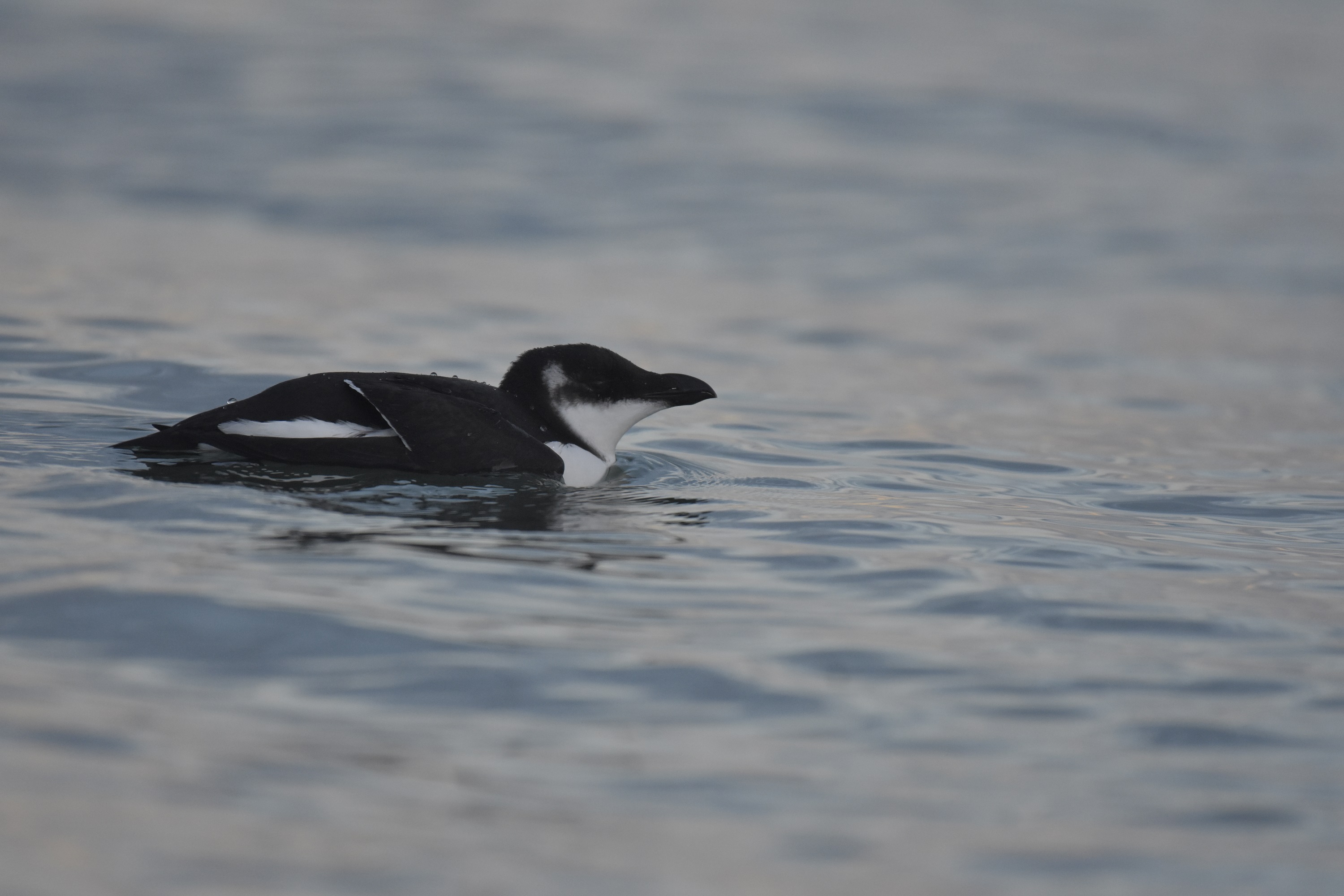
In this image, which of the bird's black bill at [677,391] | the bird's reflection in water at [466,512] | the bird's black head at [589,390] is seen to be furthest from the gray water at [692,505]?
the bird's black bill at [677,391]

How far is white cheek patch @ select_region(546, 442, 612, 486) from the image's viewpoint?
6.96 m

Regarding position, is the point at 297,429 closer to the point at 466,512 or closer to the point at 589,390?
the point at 466,512

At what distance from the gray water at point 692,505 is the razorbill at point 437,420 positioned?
6.0 inches

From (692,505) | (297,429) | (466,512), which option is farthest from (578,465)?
(297,429)

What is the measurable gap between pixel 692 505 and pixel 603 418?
619 mm

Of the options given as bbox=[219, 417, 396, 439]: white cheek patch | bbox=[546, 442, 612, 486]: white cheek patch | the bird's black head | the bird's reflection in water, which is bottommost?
the bird's reflection in water

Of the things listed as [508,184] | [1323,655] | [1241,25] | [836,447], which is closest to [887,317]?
[836,447]

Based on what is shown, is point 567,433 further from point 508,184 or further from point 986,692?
point 508,184

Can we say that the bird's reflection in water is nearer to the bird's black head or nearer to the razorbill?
the razorbill

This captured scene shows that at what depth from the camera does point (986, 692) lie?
15.3 ft

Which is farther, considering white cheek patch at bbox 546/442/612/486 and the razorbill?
white cheek patch at bbox 546/442/612/486

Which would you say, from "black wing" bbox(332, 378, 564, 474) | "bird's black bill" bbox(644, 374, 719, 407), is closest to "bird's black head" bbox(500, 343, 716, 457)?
"bird's black bill" bbox(644, 374, 719, 407)

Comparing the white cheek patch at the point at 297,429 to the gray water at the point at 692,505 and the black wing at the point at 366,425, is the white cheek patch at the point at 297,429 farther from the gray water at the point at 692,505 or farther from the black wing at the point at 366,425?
the gray water at the point at 692,505

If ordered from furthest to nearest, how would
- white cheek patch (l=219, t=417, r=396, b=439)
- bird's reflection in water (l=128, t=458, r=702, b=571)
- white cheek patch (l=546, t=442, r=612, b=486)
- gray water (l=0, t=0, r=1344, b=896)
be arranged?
white cheek patch (l=546, t=442, r=612, b=486) < white cheek patch (l=219, t=417, r=396, b=439) < bird's reflection in water (l=128, t=458, r=702, b=571) < gray water (l=0, t=0, r=1344, b=896)
